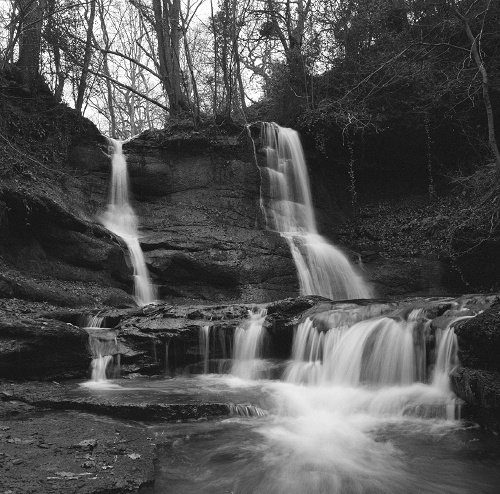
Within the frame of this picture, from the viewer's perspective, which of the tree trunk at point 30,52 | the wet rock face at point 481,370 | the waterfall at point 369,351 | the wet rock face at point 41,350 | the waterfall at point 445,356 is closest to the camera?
the wet rock face at point 481,370

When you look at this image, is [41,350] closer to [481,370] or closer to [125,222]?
[481,370]

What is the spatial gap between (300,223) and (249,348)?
7600 millimetres

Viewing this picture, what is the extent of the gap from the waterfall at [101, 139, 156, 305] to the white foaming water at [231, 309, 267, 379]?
14.3 ft

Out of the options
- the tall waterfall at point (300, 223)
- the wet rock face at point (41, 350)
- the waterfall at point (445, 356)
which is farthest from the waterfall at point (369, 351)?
the tall waterfall at point (300, 223)

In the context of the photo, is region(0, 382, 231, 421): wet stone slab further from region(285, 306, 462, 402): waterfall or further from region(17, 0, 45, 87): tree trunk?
region(17, 0, 45, 87): tree trunk

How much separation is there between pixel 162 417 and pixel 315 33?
15.4 m

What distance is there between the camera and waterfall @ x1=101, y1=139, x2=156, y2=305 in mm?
12156

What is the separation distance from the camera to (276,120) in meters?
17.3

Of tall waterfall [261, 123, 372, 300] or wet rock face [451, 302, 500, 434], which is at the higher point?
tall waterfall [261, 123, 372, 300]

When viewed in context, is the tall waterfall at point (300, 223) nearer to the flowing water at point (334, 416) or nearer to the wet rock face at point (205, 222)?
the wet rock face at point (205, 222)

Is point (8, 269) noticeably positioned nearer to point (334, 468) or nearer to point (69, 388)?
point (69, 388)

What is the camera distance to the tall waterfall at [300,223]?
42.7 feet

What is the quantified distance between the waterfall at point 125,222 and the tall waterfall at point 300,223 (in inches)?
163

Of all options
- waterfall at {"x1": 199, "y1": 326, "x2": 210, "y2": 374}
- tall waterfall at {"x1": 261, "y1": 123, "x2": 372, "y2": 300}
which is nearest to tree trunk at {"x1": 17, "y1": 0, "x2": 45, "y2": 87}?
tall waterfall at {"x1": 261, "y1": 123, "x2": 372, "y2": 300}
